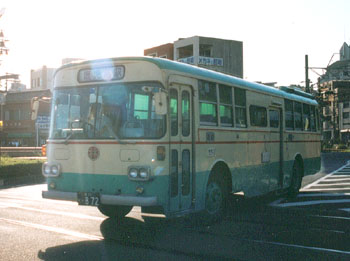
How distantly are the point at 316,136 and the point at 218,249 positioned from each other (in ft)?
31.7

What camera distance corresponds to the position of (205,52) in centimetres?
5838

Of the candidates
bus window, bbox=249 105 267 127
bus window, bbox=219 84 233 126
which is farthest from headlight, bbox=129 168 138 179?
bus window, bbox=249 105 267 127

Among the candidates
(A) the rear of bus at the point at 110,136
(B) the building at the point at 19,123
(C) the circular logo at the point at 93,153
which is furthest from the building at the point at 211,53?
(C) the circular logo at the point at 93,153

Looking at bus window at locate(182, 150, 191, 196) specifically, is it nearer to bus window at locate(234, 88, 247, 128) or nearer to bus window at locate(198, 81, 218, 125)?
bus window at locate(198, 81, 218, 125)

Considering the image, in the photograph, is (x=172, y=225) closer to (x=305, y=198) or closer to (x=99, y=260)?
(x=99, y=260)

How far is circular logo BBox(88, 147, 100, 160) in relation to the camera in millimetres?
7926

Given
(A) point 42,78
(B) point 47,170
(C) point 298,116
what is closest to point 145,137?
(B) point 47,170

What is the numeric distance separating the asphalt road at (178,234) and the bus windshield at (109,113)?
67.4 inches

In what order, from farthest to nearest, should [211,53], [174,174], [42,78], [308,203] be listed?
[42,78]
[211,53]
[308,203]
[174,174]

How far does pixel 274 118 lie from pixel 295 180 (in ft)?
8.43

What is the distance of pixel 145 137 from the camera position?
24.7ft

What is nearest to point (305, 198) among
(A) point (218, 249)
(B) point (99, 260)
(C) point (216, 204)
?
(C) point (216, 204)

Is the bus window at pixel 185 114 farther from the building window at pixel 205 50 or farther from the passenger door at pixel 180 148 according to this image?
the building window at pixel 205 50

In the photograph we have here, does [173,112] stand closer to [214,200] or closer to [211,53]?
[214,200]
